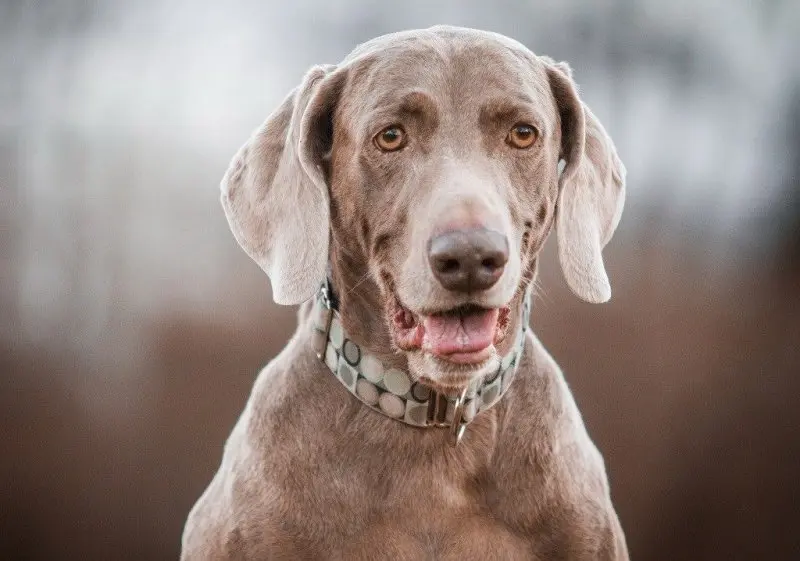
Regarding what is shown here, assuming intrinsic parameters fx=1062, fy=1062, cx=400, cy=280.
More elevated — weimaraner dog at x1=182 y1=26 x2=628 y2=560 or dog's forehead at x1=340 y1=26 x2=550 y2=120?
dog's forehead at x1=340 y1=26 x2=550 y2=120

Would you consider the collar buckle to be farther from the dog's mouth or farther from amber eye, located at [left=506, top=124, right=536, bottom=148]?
amber eye, located at [left=506, top=124, right=536, bottom=148]

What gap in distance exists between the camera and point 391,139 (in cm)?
181

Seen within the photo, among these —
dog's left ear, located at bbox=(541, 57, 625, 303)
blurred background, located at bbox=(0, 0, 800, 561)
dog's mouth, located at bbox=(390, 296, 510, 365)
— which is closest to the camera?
dog's mouth, located at bbox=(390, 296, 510, 365)

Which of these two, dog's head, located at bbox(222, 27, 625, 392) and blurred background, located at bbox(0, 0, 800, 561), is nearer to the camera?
dog's head, located at bbox(222, 27, 625, 392)

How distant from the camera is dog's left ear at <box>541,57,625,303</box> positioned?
193 centimetres

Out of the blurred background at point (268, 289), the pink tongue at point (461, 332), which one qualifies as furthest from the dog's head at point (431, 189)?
the blurred background at point (268, 289)

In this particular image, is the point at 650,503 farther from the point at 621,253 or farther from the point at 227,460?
the point at 227,460

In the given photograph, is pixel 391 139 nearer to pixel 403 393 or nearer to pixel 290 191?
pixel 290 191

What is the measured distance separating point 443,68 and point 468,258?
408mm

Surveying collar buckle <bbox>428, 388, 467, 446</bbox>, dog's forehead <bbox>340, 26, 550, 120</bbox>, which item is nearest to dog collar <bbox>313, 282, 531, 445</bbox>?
collar buckle <bbox>428, 388, 467, 446</bbox>

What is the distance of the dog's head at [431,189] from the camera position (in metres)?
1.67

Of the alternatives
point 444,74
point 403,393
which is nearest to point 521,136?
point 444,74

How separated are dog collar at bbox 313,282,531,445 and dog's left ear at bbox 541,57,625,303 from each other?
0.20 m

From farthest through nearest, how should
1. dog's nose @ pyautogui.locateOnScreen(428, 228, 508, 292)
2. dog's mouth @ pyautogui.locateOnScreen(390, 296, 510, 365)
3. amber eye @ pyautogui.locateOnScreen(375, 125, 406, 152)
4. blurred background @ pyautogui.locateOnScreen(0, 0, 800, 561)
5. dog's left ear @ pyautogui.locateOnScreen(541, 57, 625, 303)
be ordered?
blurred background @ pyautogui.locateOnScreen(0, 0, 800, 561) < dog's left ear @ pyautogui.locateOnScreen(541, 57, 625, 303) < amber eye @ pyautogui.locateOnScreen(375, 125, 406, 152) < dog's mouth @ pyautogui.locateOnScreen(390, 296, 510, 365) < dog's nose @ pyautogui.locateOnScreen(428, 228, 508, 292)
